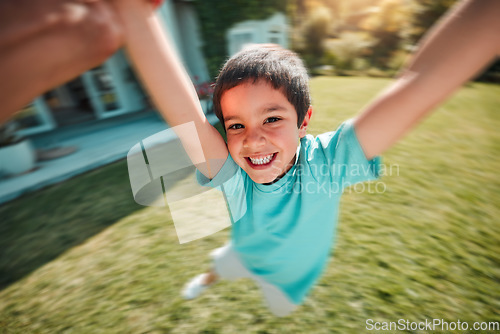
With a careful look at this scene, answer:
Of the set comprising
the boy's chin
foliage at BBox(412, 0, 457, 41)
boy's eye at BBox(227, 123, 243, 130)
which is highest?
foliage at BBox(412, 0, 457, 41)

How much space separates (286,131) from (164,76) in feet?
1.79

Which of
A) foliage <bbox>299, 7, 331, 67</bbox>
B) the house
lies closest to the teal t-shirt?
the house

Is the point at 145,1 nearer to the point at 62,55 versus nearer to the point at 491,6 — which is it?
the point at 62,55

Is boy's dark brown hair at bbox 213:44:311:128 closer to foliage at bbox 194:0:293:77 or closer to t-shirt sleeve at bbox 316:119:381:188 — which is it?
t-shirt sleeve at bbox 316:119:381:188

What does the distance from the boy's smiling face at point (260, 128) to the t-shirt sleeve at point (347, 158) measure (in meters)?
0.16

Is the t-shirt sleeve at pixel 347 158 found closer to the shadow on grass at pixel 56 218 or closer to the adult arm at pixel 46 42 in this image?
the adult arm at pixel 46 42

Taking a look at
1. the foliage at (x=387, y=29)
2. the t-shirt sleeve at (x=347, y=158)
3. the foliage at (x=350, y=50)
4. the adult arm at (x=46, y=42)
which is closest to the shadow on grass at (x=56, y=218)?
the t-shirt sleeve at (x=347, y=158)

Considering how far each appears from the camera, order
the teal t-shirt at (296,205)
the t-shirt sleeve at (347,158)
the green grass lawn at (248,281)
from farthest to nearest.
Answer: the green grass lawn at (248,281) → the teal t-shirt at (296,205) → the t-shirt sleeve at (347,158)

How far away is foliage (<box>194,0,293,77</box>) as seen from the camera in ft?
27.0

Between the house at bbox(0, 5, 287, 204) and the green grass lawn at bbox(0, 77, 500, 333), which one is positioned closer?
the green grass lawn at bbox(0, 77, 500, 333)

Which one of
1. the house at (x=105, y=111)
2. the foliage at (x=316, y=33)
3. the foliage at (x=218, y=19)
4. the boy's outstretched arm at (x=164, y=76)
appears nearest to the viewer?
the boy's outstretched arm at (x=164, y=76)

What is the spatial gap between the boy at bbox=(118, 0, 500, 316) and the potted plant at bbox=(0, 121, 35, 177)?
551 cm

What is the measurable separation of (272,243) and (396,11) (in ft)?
59.1

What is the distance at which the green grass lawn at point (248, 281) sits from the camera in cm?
197
